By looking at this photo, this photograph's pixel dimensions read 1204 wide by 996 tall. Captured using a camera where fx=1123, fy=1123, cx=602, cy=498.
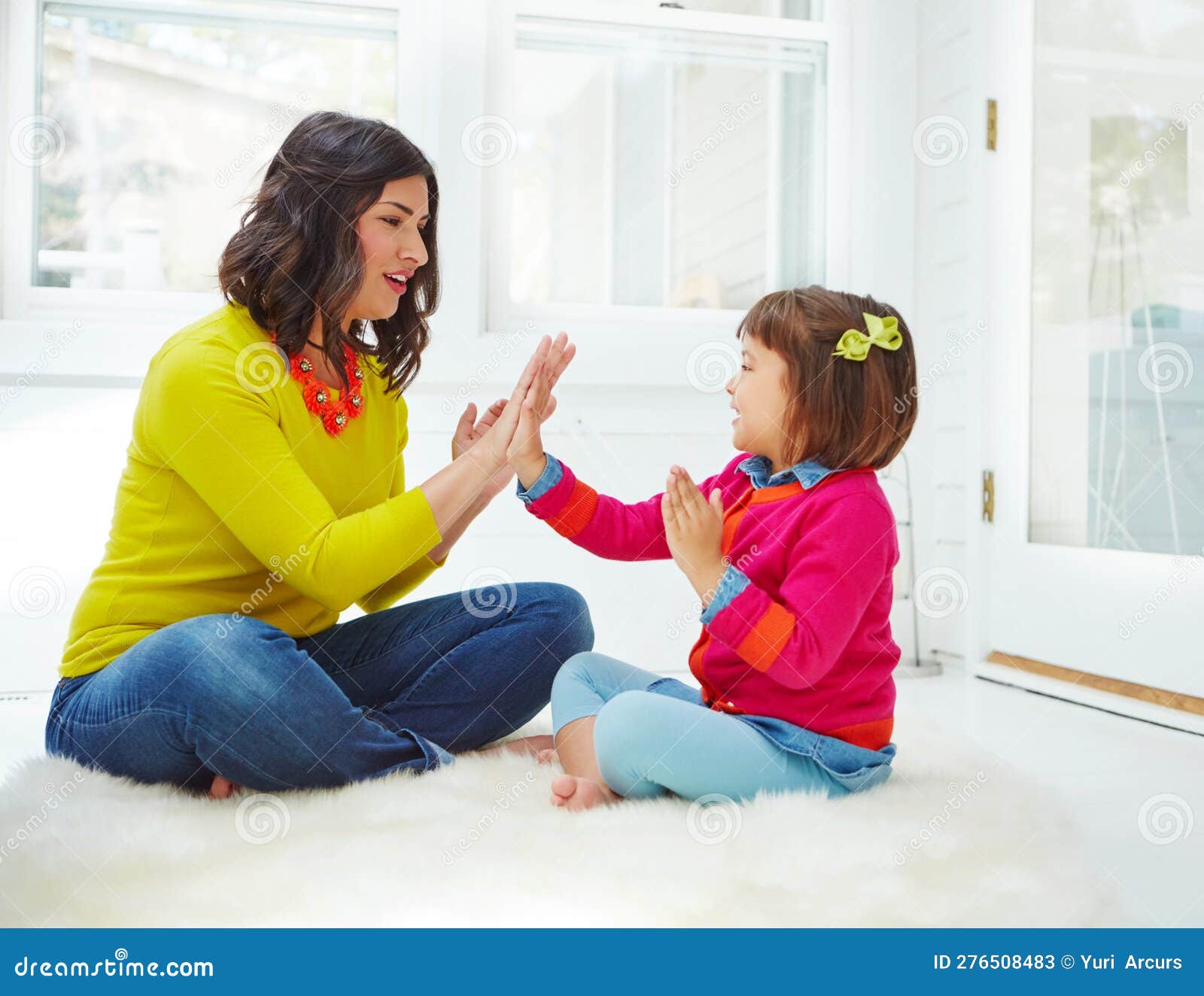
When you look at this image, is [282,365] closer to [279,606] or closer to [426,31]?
[279,606]

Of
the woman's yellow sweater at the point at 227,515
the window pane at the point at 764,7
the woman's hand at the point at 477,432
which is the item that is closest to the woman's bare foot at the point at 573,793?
the woman's yellow sweater at the point at 227,515

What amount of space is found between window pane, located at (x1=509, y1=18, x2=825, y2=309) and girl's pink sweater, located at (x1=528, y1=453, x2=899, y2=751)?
4.26 ft

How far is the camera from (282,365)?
4.91 feet

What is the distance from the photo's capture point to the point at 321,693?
1.36 metres

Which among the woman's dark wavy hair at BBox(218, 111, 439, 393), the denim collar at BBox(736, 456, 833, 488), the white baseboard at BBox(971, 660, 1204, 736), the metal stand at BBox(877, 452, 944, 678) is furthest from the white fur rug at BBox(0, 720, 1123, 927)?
the metal stand at BBox(877, 452, 944, 678)

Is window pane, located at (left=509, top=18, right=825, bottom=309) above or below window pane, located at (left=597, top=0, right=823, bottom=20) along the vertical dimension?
below

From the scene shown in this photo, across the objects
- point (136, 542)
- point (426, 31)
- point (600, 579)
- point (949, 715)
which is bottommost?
point (949, 715)

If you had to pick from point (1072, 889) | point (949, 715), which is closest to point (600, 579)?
point (949, 715)

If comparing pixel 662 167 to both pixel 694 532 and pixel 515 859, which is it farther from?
pixel 515 859

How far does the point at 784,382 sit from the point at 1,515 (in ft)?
5.81

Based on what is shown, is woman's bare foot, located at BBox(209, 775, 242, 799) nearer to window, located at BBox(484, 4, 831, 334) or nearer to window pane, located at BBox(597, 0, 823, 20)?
window, located at BBox(484, 4, 831, 334)

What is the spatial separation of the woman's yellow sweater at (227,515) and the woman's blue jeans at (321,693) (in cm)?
9

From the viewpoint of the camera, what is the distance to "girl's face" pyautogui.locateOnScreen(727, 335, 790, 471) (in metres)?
1.43
